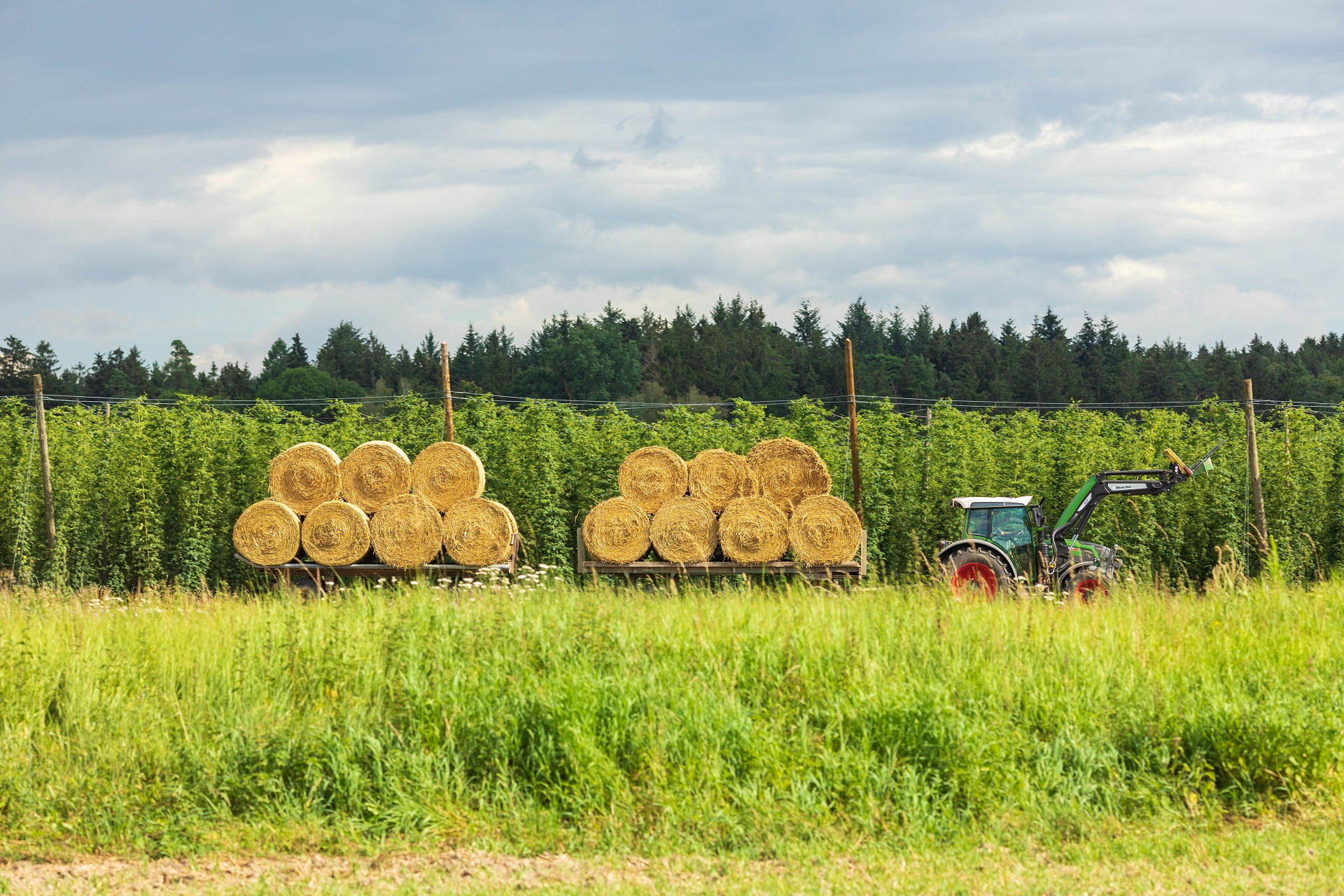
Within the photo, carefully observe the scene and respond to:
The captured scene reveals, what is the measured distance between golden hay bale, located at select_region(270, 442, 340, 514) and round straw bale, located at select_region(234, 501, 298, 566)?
38 centimetres

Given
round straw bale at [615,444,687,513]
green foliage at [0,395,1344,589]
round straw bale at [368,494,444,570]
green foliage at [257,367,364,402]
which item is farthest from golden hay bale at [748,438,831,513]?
green foliage at [257,367,364,402]

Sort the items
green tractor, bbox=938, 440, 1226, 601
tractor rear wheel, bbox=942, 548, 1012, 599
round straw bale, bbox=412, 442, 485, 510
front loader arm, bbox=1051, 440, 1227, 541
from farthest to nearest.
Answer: round straw bale, bbox=412, 442, 485, 510 < front loader arm, bbox=1051, 440, 1227, 541 < green tractor, bbox=938, 440, 1226, 601 < tractor rear wheel, bbox=942, 548, 1012, 599

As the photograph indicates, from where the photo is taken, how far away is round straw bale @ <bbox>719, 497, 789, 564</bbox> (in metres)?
12.8

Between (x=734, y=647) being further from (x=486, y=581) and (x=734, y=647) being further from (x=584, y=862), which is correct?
(x=486, y=581)

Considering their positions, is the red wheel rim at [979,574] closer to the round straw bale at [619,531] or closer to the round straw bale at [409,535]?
the round straw bale at [619,531]

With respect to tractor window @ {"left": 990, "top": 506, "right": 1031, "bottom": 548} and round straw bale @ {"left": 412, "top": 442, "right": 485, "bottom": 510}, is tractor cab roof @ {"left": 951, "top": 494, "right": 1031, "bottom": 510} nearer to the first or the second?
tractor window @ {"left": 990, "top": 506, "right": 1031, "bottom": 548}

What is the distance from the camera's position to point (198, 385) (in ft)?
269

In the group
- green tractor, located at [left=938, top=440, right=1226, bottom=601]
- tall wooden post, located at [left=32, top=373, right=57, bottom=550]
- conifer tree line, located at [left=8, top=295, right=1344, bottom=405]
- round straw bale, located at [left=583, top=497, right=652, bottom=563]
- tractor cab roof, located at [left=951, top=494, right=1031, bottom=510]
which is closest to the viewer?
green tractor, located at [left=938, top=440, right=1226, bottom=601]

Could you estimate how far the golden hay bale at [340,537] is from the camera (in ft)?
43.4

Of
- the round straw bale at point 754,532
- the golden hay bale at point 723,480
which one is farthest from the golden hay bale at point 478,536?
the round straw bale at point 754,532

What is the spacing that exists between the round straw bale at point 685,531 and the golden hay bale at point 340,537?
3523 mm

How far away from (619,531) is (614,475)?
2.27 metres

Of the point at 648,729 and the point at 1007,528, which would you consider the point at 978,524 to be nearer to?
the point at 1007,528

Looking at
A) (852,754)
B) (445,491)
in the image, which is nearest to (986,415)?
(445,491)
